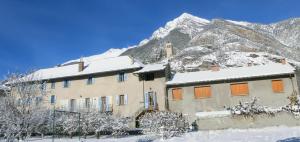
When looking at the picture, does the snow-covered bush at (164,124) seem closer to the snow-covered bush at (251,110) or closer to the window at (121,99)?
the snow-covered bush at (251,110)

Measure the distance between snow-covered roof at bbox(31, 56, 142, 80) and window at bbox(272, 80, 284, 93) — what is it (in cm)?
1306

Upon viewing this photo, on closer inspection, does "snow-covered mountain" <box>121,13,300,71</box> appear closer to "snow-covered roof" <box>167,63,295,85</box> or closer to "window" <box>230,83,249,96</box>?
"snow-covered roof" <box>167,63,295,85</box>

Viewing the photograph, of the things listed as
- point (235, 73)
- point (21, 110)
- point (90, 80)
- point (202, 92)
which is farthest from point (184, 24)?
point (21, 110)

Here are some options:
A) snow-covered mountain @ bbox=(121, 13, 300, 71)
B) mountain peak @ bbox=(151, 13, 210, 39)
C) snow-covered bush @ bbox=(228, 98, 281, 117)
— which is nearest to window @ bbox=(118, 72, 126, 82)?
snow-covered mountain @ bbox=(121, 13, 300, 71)

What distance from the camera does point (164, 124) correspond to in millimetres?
19625

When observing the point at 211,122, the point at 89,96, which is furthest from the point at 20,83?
the point at 89,96

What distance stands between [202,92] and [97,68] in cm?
1274

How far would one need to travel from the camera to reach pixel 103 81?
107ft

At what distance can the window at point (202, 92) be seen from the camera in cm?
2786

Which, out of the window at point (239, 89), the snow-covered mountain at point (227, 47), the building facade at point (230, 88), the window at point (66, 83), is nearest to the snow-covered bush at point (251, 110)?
the building facade at point (230, 88)

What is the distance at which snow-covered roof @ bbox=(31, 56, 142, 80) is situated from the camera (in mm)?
32062

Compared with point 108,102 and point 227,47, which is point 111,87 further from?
point 227,47

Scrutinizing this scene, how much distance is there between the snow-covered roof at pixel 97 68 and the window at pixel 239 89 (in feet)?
32.1

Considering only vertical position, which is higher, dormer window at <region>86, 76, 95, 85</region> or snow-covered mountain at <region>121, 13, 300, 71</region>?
snow-covered mountain at <region>121, 13, 300, 71</region>
